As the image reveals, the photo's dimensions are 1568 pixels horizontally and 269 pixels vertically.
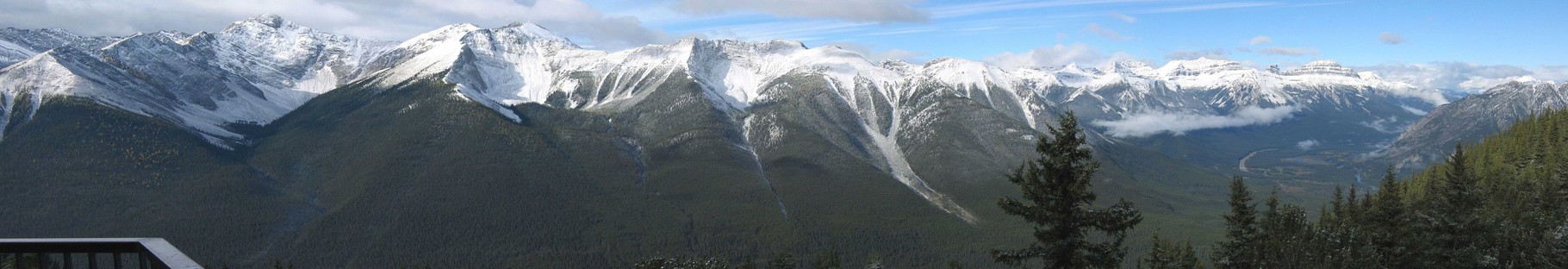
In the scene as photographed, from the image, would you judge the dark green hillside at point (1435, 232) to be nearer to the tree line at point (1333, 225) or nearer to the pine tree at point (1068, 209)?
the tree line at point (1333, 225)

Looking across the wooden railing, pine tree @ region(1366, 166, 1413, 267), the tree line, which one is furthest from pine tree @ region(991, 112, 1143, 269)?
pine tree @ region(1366, 166, 1413, 267)

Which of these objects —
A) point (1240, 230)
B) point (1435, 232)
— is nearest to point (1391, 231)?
point (1435, 232)

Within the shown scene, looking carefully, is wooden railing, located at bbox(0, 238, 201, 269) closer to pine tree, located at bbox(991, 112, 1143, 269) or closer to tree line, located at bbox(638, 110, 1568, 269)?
tree line, located at bbox(638, 110, 1568, 269)

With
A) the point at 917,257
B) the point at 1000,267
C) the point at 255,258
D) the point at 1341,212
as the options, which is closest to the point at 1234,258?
the point at 1341,212

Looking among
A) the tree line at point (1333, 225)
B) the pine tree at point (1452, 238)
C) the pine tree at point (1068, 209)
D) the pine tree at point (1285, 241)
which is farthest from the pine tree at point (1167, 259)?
the pine tree at point (1068, 209)

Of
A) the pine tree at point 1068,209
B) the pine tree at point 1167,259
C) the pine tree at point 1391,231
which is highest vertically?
the pine tree at point 1068,209

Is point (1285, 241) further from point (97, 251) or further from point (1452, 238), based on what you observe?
point (97, 251)

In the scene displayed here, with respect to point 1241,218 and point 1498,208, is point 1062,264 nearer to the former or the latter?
point 1241,218

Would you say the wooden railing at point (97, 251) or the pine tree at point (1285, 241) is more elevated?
the wooden railing at point (97, 251)
